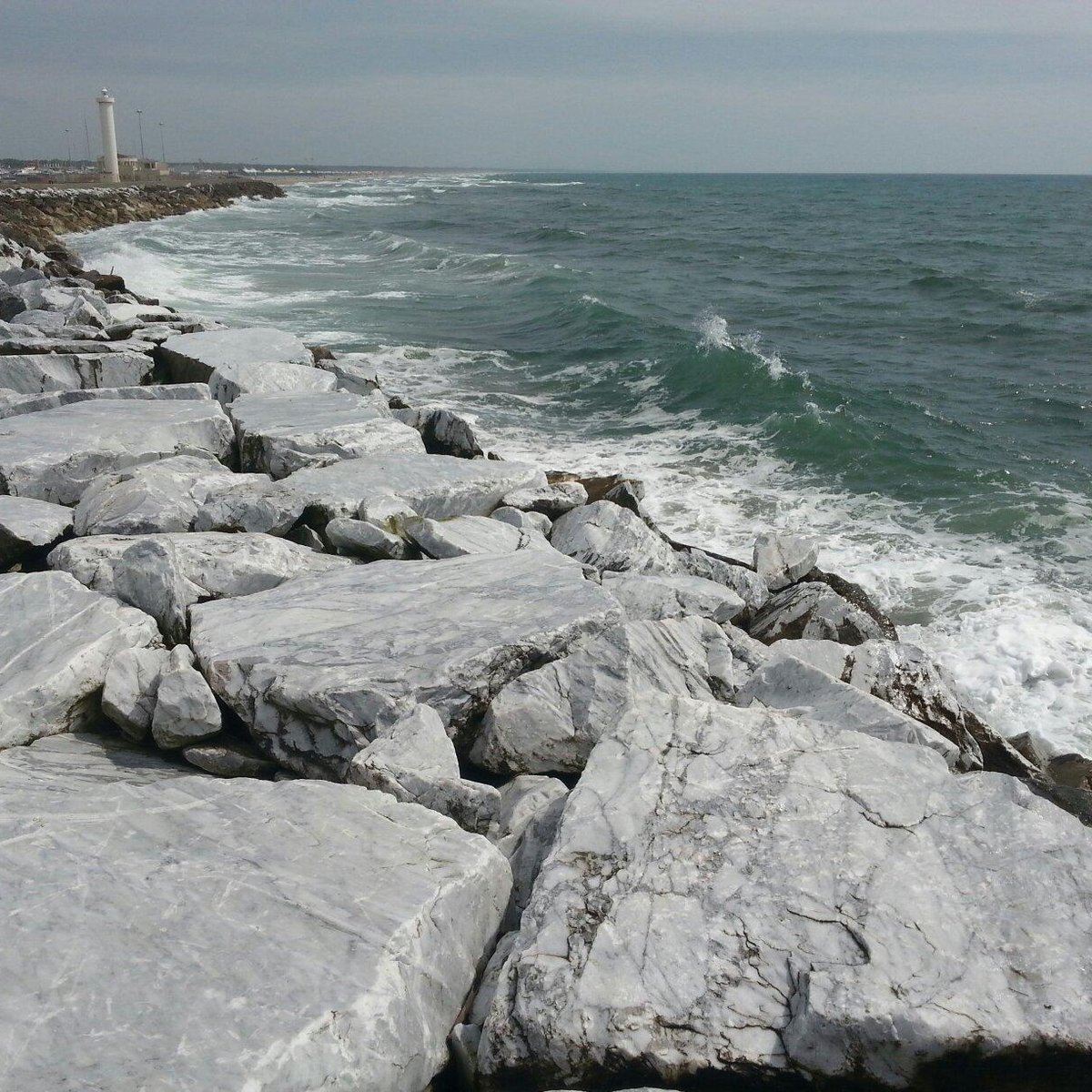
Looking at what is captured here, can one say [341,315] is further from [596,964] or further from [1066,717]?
[596,964]

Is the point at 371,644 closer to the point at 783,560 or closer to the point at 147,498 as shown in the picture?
the point at 147,498

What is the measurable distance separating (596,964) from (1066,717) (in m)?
4.88

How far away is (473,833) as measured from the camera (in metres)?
2.96

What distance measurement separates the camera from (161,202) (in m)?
46.9

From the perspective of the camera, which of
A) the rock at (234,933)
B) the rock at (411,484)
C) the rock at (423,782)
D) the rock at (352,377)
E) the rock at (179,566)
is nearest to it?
the rock at (234,933)

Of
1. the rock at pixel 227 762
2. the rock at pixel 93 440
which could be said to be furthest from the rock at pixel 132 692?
the rock at pixel 93 440

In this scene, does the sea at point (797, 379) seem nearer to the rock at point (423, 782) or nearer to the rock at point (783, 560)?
the rock at point (783, 560)

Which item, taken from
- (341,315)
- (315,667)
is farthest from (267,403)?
(341,315)

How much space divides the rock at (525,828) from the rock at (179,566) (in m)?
1.67

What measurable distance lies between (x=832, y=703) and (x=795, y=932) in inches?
57.8

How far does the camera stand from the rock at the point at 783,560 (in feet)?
21.8

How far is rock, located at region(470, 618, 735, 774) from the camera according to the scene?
361cm

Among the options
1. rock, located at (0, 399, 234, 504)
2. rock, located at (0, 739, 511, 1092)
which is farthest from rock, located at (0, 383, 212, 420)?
rock, located at (0, 739, 511, 1092)

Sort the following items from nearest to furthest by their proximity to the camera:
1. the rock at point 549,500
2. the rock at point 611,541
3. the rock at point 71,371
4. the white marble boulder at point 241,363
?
the rock at point 611,541 → the rock at point 549,500 → the white marble boulder at point 241,363 → the rock at point 71,371
